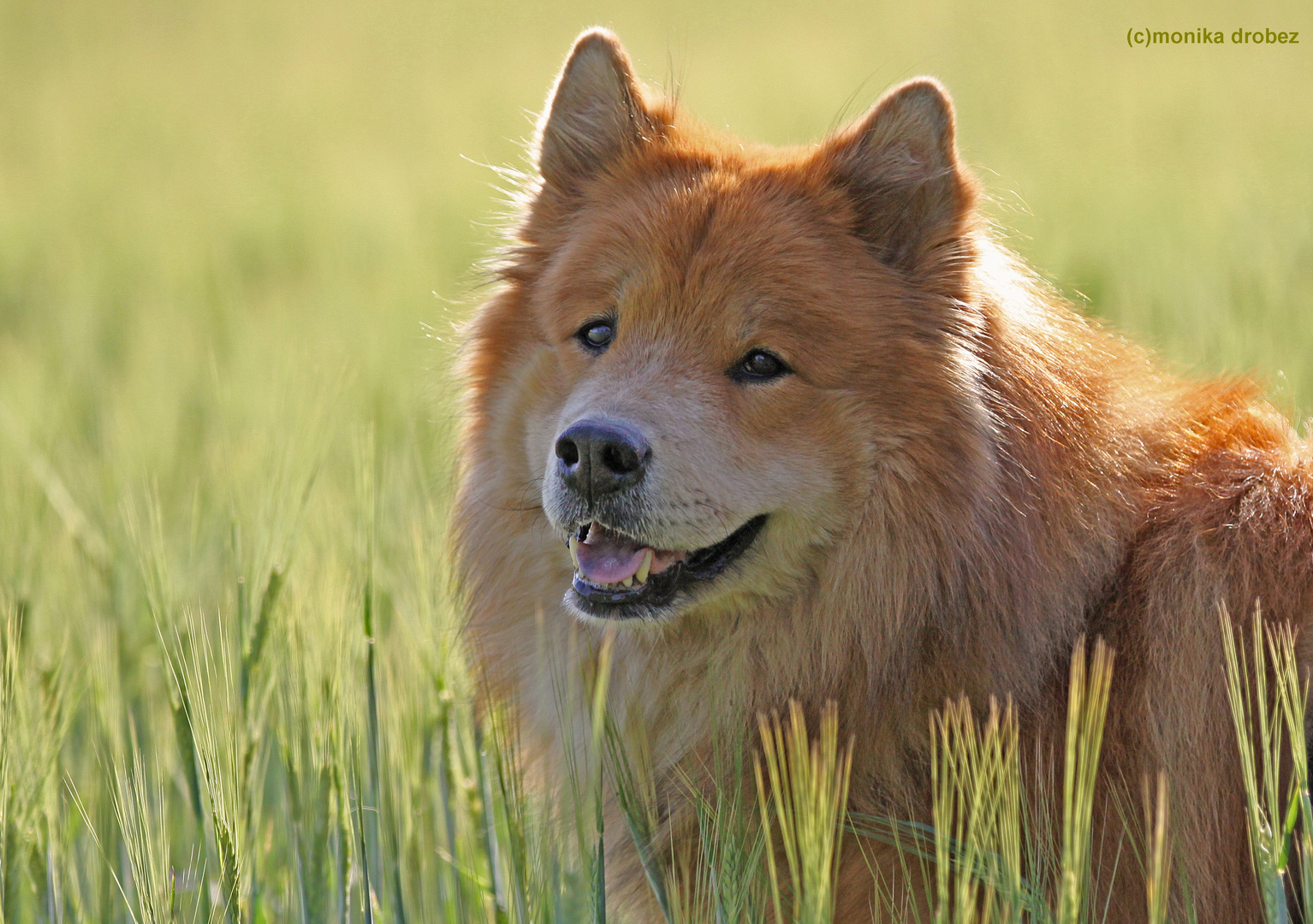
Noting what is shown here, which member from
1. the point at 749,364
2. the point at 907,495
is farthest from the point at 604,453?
the point at 907,495

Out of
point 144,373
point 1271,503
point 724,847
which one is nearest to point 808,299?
point 1271,503

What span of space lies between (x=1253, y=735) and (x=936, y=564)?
746 mm

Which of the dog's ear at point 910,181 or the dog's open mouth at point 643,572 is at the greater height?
the dog's ear at point 910,181

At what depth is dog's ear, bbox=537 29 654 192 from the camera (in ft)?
11.1

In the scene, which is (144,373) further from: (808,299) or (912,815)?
(912,815)

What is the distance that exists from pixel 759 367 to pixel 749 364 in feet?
0.10

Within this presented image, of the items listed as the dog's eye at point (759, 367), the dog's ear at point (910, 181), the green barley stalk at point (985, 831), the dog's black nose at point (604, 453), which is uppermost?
the dog's ear at point (910, 181)

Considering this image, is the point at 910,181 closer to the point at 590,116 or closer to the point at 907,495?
the point at 907,495

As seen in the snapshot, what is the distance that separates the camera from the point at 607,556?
301 centimetres

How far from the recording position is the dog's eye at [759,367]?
296 cm

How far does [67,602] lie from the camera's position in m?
4.10

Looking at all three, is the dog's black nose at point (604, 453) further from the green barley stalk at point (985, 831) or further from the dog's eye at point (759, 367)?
Result: the green barley stalk at point (985, 831)

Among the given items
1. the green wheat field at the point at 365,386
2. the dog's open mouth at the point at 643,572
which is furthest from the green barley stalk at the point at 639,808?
the dog's open mouth at the point at 643,572

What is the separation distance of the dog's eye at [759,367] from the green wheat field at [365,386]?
846mm
